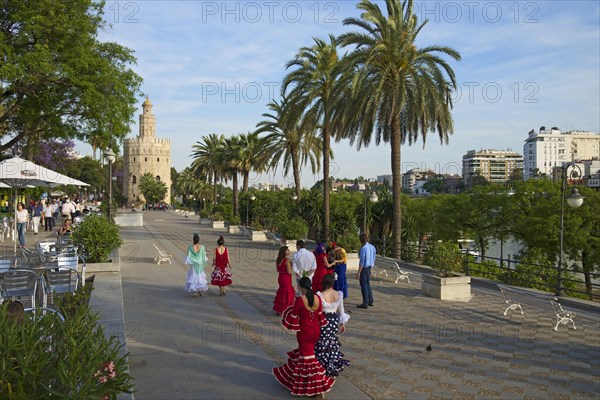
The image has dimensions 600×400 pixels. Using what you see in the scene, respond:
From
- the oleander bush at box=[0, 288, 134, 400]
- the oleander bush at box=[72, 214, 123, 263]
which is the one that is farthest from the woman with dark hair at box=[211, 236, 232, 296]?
the oleander bush at box=[0, 288, 134, 400]

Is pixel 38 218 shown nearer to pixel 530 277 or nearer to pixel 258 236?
pixel 258 236

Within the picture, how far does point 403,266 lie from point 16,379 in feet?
48.2

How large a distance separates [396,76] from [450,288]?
8.95 metres

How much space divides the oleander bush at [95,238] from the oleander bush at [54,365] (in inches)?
393

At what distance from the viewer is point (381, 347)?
26.4 feet

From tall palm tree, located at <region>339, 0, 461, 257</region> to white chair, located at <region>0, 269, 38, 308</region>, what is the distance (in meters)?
12.4

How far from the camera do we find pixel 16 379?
10.7 feet

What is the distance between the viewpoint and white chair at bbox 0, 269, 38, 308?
8297 millimetres

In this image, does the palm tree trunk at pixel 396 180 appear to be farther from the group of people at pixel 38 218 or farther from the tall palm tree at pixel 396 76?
the group of people at pixel 38 218

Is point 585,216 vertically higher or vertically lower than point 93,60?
lower

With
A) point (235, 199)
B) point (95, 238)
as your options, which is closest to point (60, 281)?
point (95, 238)

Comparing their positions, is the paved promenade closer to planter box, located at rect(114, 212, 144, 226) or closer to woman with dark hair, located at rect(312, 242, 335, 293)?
woman with dark hair, located at rect(312, 242, 335, 293)

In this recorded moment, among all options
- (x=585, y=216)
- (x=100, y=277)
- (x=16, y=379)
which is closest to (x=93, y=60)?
(x=100, y=277)

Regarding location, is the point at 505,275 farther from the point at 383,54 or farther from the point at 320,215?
the point at 320,215
